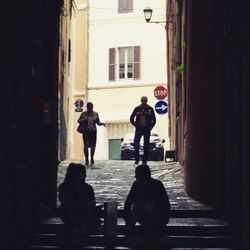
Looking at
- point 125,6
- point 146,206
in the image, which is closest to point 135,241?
point 146,206

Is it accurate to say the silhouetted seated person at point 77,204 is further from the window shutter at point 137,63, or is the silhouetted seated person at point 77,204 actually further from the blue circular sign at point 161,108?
the window shutter at point 137,63

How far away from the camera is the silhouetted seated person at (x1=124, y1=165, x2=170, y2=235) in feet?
27.8

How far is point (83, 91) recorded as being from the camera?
108ft

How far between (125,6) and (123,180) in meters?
20.4

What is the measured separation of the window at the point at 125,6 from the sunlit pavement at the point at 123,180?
15803 mm

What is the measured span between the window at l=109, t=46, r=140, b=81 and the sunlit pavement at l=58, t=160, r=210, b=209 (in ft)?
45.4

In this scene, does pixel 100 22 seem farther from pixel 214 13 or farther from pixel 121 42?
pixel 214 13

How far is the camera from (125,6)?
112 ft

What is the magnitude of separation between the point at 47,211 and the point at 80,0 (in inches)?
942

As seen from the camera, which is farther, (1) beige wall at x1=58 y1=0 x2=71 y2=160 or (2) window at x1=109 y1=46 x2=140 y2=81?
(2) window at x1=109 y1=46 x2=140 y2=81

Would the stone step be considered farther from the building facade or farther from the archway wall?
the building facade

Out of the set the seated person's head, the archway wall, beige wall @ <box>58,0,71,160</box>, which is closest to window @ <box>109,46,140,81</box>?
beige wall @ <box>58,0,71,160</box>

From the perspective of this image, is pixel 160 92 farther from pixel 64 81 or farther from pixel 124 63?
pixel 124 63

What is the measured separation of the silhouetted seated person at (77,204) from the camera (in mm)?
8648
